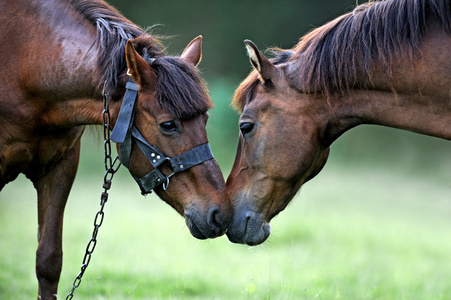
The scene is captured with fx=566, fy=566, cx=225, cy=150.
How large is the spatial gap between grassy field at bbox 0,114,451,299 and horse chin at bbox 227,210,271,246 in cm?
38

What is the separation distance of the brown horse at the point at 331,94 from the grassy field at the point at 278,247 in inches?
24.1

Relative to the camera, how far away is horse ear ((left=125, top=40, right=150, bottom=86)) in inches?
133

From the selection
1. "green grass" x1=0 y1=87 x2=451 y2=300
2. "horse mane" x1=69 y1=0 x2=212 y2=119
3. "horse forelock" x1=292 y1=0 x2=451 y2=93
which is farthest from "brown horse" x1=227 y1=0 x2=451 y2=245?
"green grass" x1=0 y1=87 x2=451 y2=300

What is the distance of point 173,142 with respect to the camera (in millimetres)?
3551

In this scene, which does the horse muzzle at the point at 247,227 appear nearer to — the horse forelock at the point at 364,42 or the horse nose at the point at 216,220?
the horse nose at the point at 216,220

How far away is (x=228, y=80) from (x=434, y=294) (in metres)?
9.02

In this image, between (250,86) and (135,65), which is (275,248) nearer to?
(250,86)

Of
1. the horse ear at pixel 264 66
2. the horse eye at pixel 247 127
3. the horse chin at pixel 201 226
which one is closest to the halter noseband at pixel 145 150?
the horse chin at pixel 201 226

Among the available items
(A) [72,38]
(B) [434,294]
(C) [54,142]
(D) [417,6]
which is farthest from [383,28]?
(B) [434,294]

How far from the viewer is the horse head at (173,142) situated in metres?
3.52

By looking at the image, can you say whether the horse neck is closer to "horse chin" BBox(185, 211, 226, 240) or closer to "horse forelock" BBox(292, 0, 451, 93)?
"horse chin" BBox(185, 211, 226, 240)

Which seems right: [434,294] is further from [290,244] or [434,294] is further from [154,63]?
[154,63]

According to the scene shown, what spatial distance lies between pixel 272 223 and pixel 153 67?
218 inches

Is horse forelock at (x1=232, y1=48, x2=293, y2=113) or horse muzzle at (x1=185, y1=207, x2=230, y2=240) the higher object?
horse forelock at (x1=232, y1=48, x2=293, y2=113)
